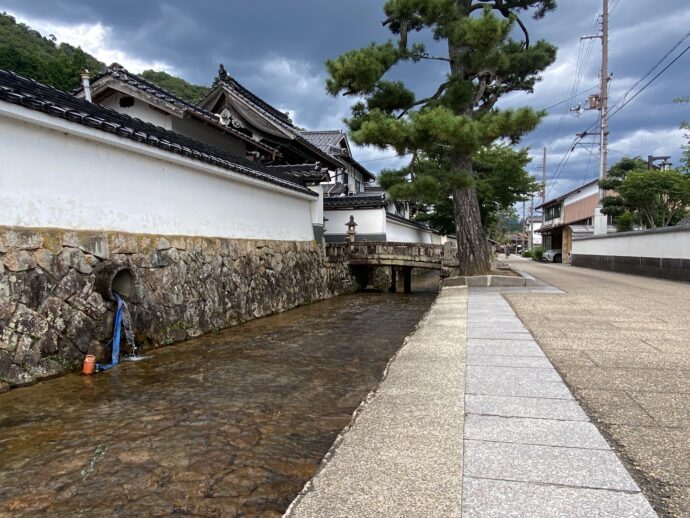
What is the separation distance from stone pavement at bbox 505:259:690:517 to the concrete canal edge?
940mm

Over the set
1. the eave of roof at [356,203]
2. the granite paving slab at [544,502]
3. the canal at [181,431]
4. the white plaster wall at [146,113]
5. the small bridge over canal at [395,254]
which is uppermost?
the white plaster wall at [146,113]

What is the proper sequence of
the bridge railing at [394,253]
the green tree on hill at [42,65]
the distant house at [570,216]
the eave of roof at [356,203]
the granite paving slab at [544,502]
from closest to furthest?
the granite paving slab at [544,502] < the bridge railing at [394,253] < the eave of roof at [356,203] < the green tree on hill at [42,65] < the distant house at [570,216]

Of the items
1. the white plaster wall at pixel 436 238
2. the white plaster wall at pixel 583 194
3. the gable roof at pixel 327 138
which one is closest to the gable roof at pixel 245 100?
the gable roof at pixel 327 138

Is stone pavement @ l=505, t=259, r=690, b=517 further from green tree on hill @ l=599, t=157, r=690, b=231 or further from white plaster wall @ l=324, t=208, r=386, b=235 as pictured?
green tree on hill @ l=599, t=157, r=690, b=231

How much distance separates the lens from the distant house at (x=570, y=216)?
36.9 m

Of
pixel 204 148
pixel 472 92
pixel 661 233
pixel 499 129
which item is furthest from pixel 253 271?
pixel 661 233

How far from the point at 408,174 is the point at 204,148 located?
21.0ft

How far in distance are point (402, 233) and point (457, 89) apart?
51.8ft

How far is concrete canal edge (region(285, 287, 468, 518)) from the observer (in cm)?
204

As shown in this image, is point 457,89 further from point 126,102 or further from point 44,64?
point 44,64

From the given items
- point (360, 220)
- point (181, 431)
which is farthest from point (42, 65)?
point (181, 431)

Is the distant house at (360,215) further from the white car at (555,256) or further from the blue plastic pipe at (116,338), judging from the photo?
the white car at (555,256)

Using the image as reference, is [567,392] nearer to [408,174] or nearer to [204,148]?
[204,148]

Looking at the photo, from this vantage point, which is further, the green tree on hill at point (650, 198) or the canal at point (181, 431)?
the green tree on hill at point (650, 198)
